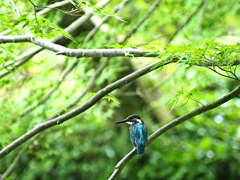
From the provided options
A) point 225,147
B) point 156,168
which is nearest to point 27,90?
point 156,168

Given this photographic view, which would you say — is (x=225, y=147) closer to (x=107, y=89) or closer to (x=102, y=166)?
(x=102, y=166)

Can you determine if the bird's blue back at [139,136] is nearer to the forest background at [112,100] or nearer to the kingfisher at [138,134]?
the kingfisher at [138,134]

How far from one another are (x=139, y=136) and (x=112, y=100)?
2312mm

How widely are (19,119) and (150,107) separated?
10.6ft

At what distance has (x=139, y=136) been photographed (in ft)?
11.2

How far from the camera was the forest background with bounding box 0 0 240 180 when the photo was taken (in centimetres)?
454

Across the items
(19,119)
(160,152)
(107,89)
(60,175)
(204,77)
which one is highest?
(107,89)

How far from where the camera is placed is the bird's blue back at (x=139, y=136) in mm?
3258

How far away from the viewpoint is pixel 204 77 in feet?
18.3

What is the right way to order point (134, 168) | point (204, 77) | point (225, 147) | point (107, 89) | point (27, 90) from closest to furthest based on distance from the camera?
point (107, 89), point (27, 90), point (204, 77), point (225, 147), point (134, 168)

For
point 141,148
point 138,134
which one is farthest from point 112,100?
point 141,148

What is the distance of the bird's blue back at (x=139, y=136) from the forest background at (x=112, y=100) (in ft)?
1.92

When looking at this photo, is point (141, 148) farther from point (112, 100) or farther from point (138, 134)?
point (112, 100)

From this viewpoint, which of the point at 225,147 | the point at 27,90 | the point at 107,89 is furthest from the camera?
the point at 225,147
